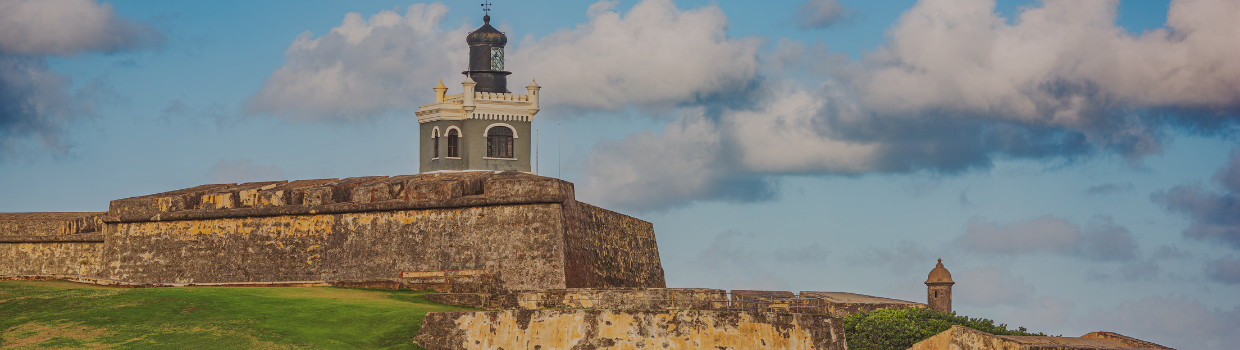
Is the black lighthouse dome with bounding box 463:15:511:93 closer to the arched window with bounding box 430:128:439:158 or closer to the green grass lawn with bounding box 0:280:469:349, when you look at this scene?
the arched window with bounding box 430:128:439:158

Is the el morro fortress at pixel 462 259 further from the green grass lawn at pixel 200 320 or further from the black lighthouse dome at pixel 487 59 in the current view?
the black lighthouse dome at pixel 487 59

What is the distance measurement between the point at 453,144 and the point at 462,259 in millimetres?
18279

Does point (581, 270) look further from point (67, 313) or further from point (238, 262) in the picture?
point (67, 313)

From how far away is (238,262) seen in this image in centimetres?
2673

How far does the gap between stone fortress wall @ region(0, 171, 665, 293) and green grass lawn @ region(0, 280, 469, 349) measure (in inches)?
141

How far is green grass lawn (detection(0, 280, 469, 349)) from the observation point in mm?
16359

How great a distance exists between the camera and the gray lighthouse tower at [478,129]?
41.5 metres

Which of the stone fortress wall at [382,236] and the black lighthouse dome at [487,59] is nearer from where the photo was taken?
the stone fortress wall at [382,236]

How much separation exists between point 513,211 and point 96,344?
9.43m

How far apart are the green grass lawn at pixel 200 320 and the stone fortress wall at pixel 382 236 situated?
3.59m

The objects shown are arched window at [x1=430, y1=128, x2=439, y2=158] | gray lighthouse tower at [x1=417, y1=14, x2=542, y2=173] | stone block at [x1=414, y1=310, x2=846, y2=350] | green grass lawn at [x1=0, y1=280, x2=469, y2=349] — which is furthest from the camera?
arched window at [x1=430, y1=128, x2=439, y2=158]

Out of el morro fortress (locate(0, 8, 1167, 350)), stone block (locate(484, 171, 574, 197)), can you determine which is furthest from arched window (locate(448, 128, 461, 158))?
stone block (locate(484, 171, 574, 197))

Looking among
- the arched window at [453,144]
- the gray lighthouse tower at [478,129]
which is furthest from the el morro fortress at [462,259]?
the arched window at [453,144]

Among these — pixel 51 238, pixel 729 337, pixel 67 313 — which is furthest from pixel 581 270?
pixel 51 238
